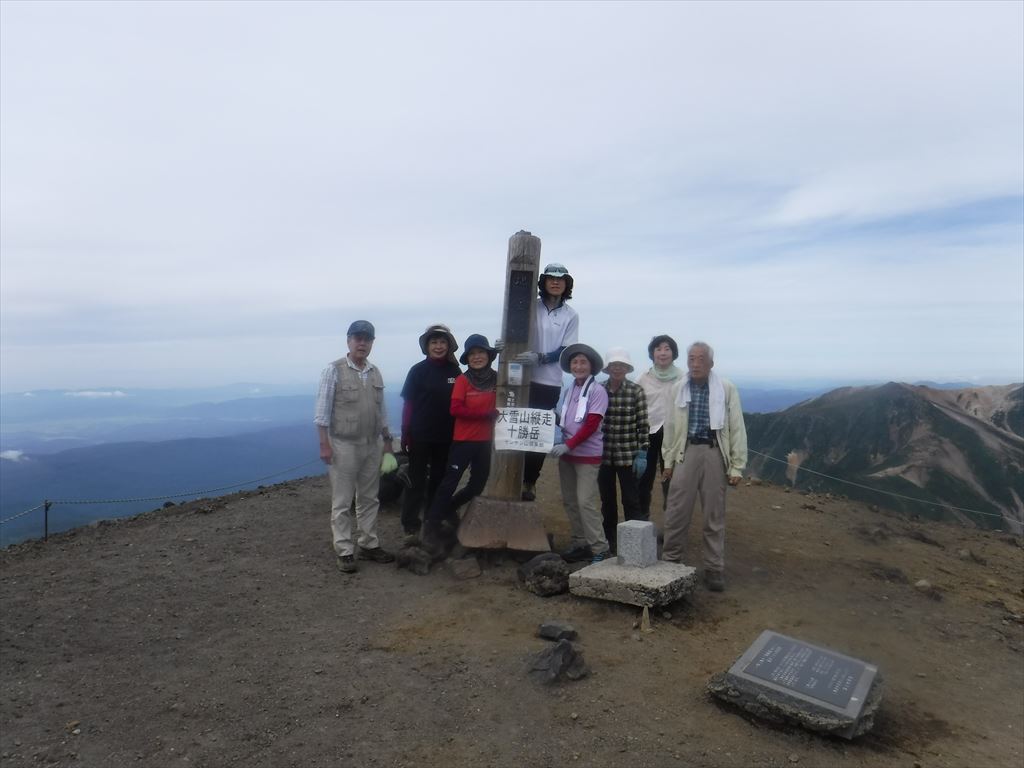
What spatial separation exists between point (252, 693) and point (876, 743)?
13.3 feet

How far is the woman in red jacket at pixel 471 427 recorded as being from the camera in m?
6.90

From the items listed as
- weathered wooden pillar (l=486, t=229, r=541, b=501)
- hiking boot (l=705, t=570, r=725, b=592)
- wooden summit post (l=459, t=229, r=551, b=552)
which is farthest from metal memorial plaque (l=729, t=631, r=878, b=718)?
weathered wooden pillar (l=486, t=229, r=541, b=501)

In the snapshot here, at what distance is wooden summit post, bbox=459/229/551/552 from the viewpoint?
7109 mm

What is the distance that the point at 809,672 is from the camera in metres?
4.44

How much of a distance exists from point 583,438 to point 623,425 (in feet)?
1.52

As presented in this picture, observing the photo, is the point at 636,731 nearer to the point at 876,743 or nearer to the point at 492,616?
the point at 876,743

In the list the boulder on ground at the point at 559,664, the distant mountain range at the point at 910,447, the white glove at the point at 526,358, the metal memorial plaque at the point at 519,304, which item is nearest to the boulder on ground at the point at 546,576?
the boulder on ground at the point at 559,664

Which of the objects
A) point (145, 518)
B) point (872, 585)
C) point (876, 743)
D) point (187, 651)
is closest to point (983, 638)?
point (872, 585)

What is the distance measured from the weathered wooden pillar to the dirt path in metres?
0.89

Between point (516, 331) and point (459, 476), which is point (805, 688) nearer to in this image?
point (459, 476)

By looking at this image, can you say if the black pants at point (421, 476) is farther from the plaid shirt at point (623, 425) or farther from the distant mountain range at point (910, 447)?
the distant mountain range at point (910, 447)

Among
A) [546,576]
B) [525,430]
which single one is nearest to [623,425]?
[525,430]

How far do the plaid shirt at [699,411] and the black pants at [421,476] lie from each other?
2.67m

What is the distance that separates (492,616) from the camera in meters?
5.80
